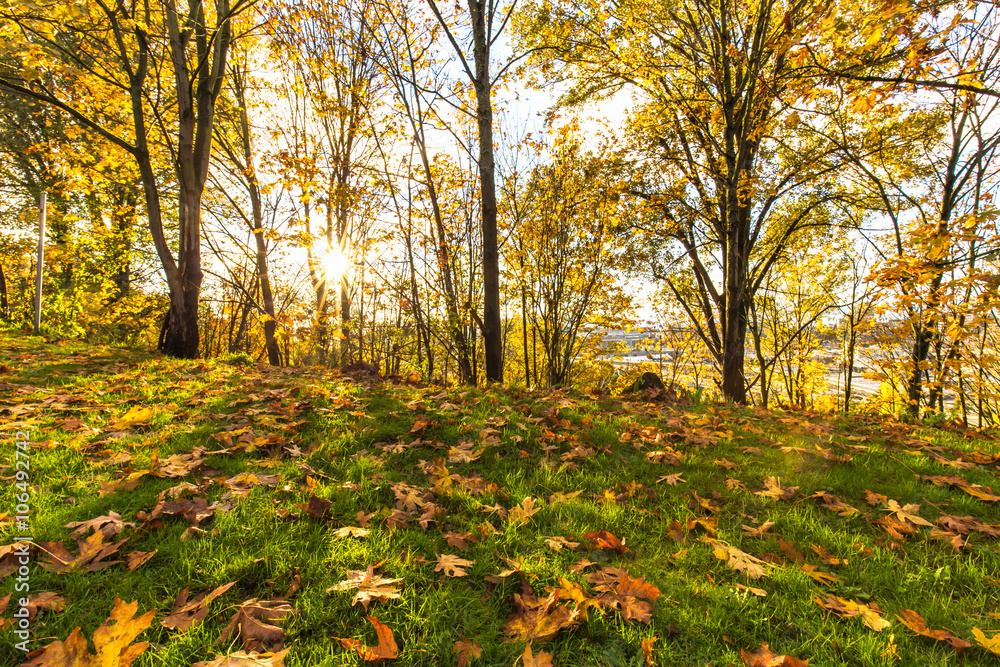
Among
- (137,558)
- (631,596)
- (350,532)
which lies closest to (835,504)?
(631,596)

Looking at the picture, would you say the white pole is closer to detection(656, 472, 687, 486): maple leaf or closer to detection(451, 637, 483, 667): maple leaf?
detection(451, 637, 483, 667): maple leaf

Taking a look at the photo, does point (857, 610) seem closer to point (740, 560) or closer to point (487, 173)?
point (740, 560)

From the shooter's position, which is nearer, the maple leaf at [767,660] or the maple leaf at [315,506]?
the maple leaf at [767,660]

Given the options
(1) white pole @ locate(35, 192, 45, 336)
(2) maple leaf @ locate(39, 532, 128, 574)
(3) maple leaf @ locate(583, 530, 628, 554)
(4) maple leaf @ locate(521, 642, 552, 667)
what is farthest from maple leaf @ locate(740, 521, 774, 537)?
(1) white pole @ locate(35, 192, 45, 336)

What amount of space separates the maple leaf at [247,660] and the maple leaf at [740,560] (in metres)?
1.92

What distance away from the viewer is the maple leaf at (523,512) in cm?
227

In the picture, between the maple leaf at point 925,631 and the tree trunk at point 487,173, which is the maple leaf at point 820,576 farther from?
the tree trunk at point 487,173

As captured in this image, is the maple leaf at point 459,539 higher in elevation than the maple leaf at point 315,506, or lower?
lower

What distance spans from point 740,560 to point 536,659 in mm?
1182

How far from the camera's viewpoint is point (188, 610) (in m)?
1.49

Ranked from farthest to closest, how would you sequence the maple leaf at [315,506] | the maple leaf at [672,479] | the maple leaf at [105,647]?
the maple leaf at [672,479] < the maple leaf at [315,506] < the maple leaf at [105,647]

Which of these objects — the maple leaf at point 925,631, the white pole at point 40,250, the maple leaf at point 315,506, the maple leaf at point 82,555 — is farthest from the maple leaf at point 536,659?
the white pole at point 40,250

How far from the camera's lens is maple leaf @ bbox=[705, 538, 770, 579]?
187 centimetres

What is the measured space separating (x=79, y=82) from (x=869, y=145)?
17422mm
